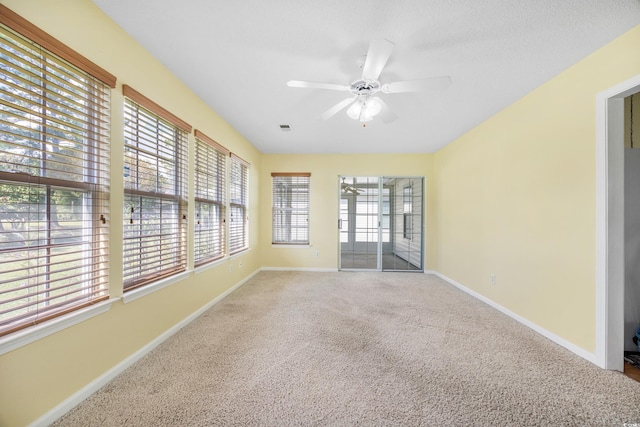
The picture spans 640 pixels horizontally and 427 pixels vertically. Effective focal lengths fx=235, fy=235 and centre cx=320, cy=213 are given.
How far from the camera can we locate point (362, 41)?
1.81 meters

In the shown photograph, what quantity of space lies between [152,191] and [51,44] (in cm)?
110

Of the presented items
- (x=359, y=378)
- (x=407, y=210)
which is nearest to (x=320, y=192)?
(x=407, y=210)

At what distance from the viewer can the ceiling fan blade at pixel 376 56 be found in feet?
4.80

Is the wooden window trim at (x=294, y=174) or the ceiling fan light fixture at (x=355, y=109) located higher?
the ceiling fan light fixture at (x=355, y=109)

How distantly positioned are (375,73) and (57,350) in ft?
8.95

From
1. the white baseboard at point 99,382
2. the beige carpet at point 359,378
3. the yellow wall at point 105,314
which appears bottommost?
the beige carpet at point 359,378

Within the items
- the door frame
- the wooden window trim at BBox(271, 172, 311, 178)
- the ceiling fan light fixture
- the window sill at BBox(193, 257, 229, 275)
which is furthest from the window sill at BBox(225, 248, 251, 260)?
the door frame

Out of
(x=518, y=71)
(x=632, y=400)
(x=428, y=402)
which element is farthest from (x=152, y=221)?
(x=632, y=400)

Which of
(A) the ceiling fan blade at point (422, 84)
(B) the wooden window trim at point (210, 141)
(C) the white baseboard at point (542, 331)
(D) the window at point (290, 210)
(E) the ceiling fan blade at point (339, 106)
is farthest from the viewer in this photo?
(D) the window at point (290, 210)

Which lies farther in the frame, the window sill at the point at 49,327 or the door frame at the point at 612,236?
the door frame at the point at 612,236

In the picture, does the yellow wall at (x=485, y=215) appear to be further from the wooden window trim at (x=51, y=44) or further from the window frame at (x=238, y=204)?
the window frame at (x=238, y=204)

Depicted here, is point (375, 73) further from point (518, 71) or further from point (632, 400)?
point (632, 400)

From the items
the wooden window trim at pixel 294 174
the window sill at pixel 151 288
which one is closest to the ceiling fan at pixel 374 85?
the window sill at pixel 151 288

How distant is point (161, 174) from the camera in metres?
2.23
